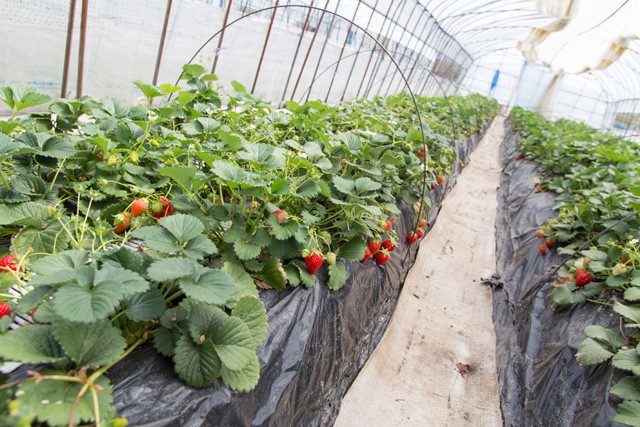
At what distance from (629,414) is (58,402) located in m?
1.62

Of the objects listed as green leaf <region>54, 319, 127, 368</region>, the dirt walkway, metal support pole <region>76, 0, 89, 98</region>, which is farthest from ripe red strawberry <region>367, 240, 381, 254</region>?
metal support pole <region>76, 0, 89, 98</region>

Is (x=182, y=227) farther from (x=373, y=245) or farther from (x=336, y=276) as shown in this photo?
(x=373, y=245)

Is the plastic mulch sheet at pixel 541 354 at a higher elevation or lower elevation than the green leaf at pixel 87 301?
lower

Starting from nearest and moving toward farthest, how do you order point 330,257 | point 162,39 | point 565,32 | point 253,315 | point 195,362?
point 195,362
point 253,315
point 330,257
point 162,39
point 565,32

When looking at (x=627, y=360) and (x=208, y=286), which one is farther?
(x=627, y=360)

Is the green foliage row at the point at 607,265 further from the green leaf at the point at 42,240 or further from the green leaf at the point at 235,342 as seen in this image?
the green leaf at the point at 42,240

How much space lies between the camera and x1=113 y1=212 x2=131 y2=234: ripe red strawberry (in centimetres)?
124

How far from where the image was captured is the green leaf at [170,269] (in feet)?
2.88

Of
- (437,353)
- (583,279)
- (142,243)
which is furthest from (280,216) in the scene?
(583,279)

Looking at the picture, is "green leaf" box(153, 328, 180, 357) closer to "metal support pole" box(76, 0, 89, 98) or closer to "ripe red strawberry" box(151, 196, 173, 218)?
"ripe red strawberry" box(151, 196, 173, 218)

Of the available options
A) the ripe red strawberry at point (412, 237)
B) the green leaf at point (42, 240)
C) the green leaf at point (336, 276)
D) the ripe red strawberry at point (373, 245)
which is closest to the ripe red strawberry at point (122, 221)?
the green leaf at point (42, 240)

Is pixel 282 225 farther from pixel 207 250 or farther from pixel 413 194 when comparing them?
pixel 413 194

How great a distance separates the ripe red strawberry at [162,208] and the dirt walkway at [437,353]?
1243 mm

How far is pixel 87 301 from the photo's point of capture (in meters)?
0.77
